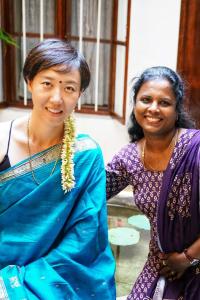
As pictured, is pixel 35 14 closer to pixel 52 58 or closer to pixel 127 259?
pixel 127 259

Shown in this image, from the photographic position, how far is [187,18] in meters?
3.60

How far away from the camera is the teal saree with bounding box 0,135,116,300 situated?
1.39 m

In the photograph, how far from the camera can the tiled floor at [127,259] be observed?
8.82 ft

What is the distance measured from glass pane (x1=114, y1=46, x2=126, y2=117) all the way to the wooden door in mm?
606

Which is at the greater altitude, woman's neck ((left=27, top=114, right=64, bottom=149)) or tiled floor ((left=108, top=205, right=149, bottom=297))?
woman's neck ((left=27, top=114, right=64, bottom=149))

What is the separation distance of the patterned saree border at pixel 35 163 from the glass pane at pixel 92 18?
3062 millimetres

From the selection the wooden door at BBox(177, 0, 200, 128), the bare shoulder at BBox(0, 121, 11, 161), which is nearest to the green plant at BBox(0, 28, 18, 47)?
the wooden door at BBox(177, 0, 200, 128)

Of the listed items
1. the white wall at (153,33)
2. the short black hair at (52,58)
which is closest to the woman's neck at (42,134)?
the short black hair at (52,58)

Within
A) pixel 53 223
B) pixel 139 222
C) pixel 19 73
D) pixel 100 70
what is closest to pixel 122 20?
pixel 100 70

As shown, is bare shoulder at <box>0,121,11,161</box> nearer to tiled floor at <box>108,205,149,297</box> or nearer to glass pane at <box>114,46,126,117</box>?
tiled floor at <box>108,205,149,297</box>

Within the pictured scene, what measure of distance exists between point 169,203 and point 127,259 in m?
1.42

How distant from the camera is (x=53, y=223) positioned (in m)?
1.40

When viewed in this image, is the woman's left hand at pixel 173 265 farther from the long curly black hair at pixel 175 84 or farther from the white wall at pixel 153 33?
the white wall at pixel 153 33

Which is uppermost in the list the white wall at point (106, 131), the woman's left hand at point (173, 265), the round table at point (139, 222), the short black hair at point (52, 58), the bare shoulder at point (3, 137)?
the short black hair at point (52, 58)
